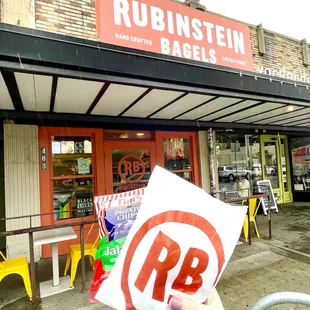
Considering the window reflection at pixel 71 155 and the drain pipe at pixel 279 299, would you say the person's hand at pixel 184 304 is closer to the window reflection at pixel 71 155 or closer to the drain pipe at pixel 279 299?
the drain pipe at pixel 279 299

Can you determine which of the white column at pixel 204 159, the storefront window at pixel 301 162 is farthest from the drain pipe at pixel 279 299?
the storefront window at pixel 301 162

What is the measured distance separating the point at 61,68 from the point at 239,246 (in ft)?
13.1

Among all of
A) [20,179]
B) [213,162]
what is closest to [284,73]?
[213,162]

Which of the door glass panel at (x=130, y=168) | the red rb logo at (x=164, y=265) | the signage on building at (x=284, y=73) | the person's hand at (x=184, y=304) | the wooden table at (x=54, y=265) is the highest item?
the signage on building at (x=284, y=73)

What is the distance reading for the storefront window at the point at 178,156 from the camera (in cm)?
577

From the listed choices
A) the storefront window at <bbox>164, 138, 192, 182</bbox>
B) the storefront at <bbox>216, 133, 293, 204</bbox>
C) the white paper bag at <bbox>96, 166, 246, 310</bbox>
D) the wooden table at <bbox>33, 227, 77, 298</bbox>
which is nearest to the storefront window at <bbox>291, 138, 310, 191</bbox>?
the storefront at <bbox>216, 133, 293, 204</bbox>

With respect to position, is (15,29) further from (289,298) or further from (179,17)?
(179,17)

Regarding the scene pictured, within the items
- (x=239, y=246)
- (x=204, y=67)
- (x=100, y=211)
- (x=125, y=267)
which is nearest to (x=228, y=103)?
(x=204, y=67)

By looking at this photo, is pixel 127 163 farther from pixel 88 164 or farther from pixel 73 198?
pixel 73 198

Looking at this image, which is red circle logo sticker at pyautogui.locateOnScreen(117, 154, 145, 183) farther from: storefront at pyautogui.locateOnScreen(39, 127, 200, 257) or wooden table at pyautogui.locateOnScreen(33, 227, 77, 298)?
wooden table at pyautogui.locateOnScreen(33, 227, 77, 298)

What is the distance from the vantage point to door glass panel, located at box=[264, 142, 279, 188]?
794cm

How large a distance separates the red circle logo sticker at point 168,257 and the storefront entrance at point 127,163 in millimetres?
4200

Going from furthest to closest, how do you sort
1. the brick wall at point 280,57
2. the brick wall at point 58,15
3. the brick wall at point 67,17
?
the brick wall at point 280,57, the brick wall at point 67,17, the brick wall at point 58,15

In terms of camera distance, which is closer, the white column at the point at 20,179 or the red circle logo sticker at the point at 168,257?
the red circle logo sticker at the point at 168,257
